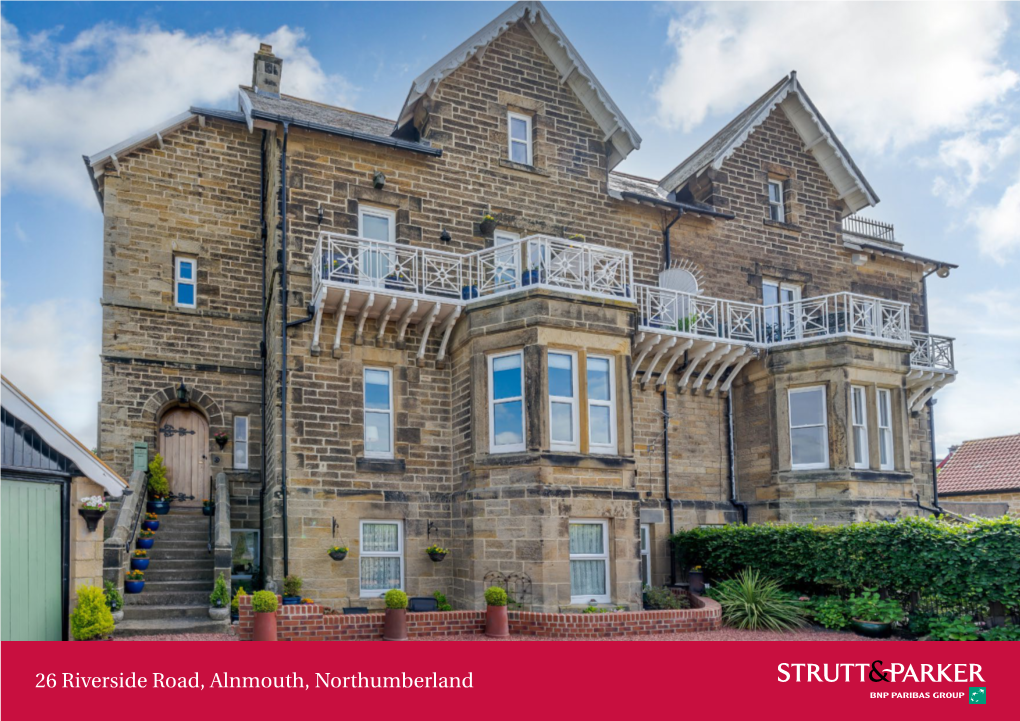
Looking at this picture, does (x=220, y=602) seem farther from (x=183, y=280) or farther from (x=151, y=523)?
(x=183, y=280)

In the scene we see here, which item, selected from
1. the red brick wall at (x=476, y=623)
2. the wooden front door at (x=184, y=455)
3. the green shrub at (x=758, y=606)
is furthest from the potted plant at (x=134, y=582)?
the green shrub at (x=758, y=606)

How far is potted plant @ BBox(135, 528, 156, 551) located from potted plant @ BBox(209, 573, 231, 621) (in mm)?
2464

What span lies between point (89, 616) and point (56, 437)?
249cm

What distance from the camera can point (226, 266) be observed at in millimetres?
21250

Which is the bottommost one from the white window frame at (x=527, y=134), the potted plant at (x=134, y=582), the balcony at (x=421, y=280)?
the potted plant at (x=134, y=582)

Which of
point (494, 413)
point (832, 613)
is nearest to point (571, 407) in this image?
point (494, 413)

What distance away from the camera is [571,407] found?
17.9 m

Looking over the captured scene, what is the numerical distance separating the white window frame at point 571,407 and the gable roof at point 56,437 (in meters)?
7.62

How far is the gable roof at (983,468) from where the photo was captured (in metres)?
31.3

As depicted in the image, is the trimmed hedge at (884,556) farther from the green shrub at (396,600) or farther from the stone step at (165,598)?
the stone step at (165,598)

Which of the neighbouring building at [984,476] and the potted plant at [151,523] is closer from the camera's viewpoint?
the potted plant at [151,523]

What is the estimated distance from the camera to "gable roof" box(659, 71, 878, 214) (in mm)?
23750

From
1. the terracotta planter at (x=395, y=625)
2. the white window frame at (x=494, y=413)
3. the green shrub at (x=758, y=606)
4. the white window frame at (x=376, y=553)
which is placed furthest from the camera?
the white window frame at (x=376, y=553)

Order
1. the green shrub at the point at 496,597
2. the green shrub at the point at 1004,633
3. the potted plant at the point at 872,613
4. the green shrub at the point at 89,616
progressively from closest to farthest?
the green shrub at the point at 89,616
the green shrub at the point at 1004,633
the green shrub at the point at 496,597
the potted plant at the point at 872,613
